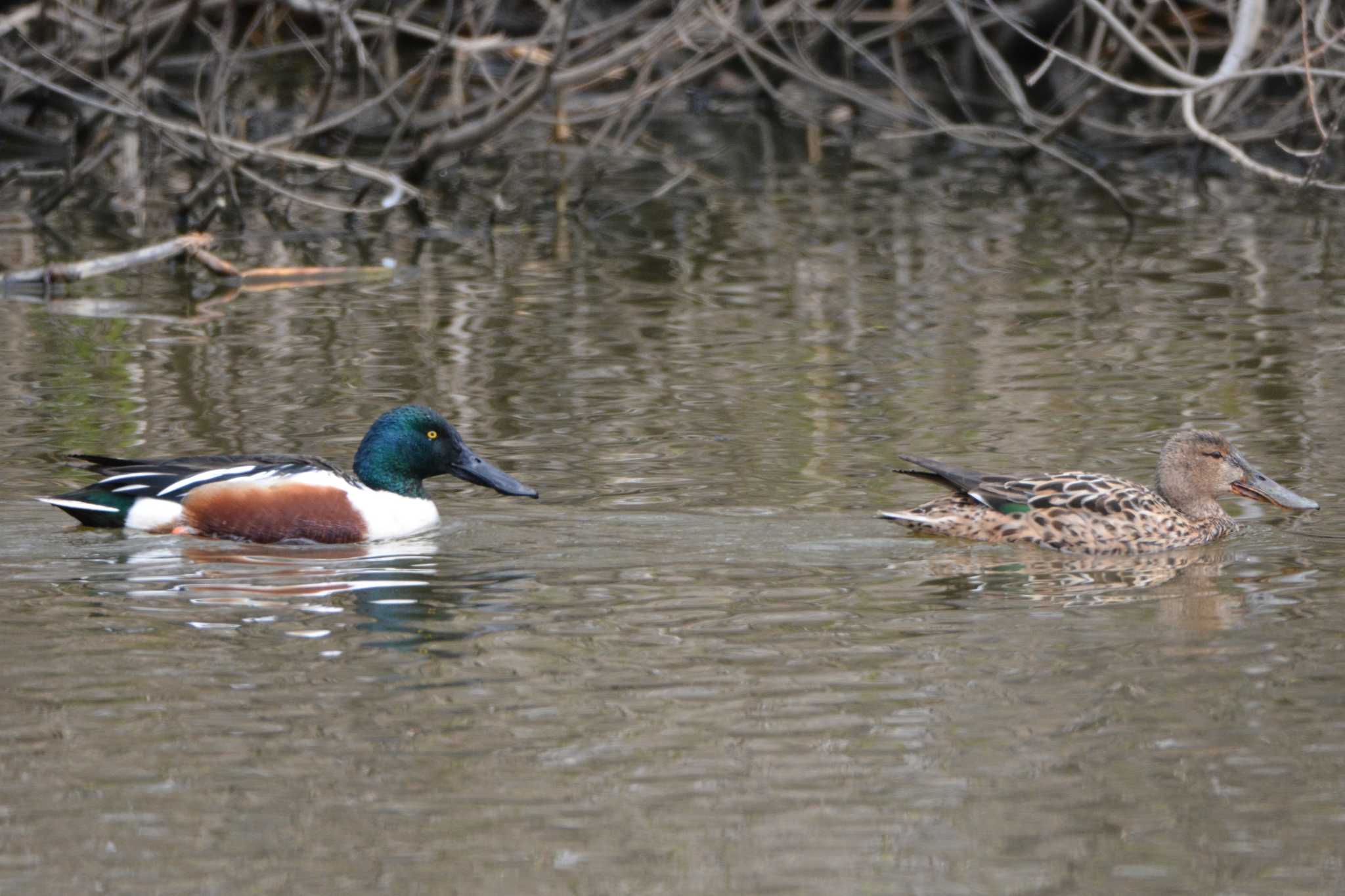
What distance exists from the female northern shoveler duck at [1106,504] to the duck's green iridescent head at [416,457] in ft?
5.99

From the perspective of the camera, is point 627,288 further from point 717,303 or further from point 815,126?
point 815,126

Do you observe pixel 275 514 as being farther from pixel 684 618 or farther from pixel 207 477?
pixel 684 618

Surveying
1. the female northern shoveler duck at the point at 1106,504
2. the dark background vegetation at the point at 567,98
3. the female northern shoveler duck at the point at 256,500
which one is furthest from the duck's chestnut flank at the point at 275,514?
the dark background vegetation at the point at 567,98

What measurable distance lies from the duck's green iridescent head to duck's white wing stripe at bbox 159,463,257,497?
530 mm

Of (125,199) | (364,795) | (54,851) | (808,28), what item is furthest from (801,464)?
(808,28)

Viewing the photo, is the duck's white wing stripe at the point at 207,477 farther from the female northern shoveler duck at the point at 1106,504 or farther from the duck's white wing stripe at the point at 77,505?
the female northern shoveler duck at the point at 1106,504

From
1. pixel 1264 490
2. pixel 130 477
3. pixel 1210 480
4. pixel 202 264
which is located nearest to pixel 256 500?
pixel 130 477

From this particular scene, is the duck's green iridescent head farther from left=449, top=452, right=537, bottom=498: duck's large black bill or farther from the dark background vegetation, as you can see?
the dark background vegetation

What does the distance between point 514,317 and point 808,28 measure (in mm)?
9905

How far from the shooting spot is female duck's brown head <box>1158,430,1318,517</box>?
349 inches

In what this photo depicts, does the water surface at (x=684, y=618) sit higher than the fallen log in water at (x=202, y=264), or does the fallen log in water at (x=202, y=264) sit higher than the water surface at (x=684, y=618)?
the fallen log in water at (x=202, y=264)

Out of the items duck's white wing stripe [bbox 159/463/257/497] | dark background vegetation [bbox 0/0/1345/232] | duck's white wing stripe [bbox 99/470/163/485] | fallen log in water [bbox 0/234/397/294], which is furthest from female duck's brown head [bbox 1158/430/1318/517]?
fallen log in water [bbox 0/234/397/294]

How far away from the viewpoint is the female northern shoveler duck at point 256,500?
8.87 metres

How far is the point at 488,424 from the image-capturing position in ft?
35.6
